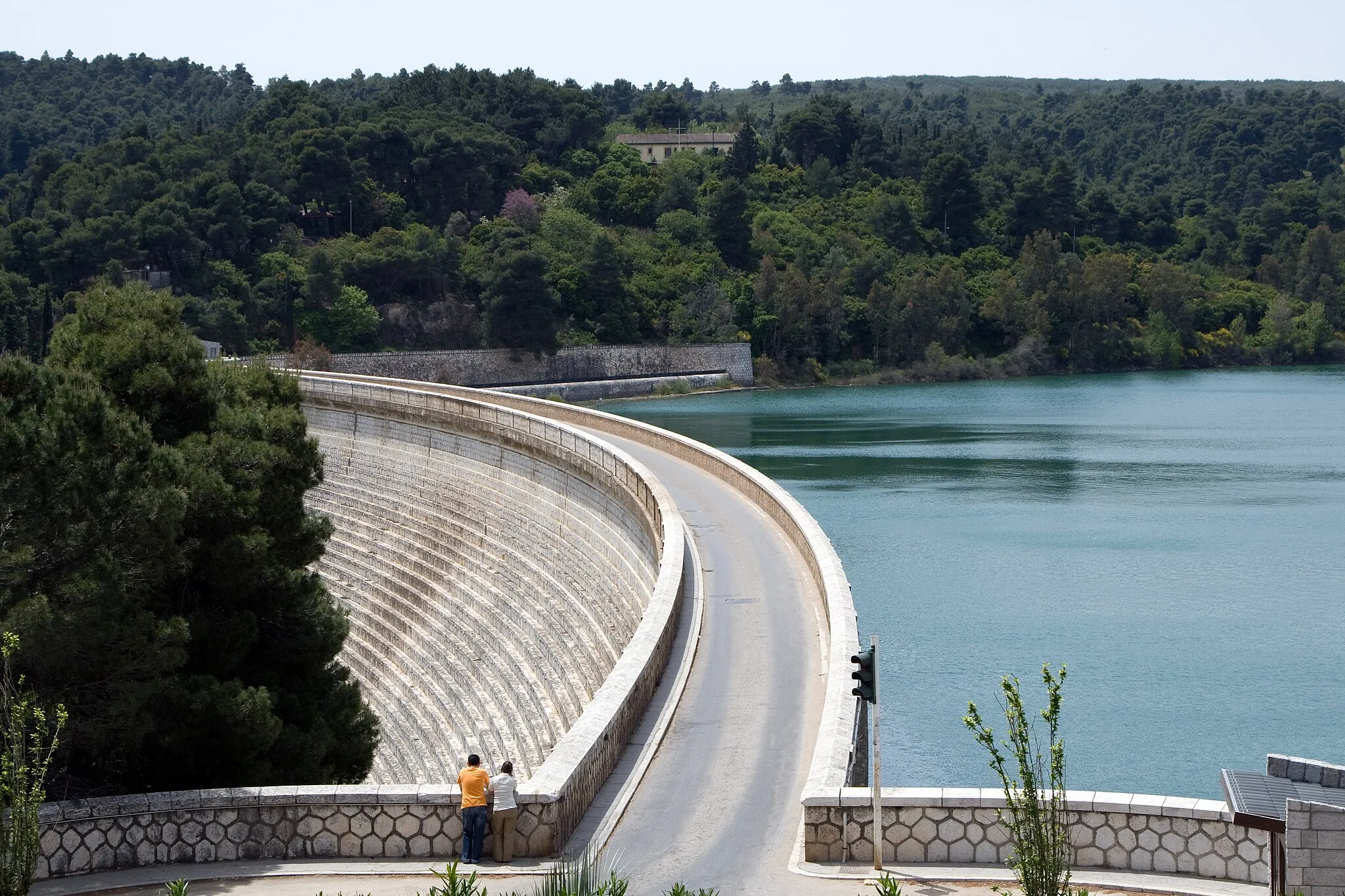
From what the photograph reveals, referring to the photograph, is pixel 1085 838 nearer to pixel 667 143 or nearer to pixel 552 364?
pixel 552 364

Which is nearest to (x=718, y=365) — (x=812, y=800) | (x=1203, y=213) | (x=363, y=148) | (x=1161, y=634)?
(x=363, y=148)

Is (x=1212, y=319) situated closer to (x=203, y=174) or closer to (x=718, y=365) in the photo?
(x=718, y=365)

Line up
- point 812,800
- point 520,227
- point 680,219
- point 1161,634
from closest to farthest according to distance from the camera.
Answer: point 812,800
point 1161,634
point 520,227
point 680,219

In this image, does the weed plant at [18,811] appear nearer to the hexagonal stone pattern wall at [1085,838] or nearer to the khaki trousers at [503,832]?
the khaki trousers at [503,832]

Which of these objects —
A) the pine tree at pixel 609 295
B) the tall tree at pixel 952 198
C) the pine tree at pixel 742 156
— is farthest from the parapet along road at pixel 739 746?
the tall tree at pixel 952 198

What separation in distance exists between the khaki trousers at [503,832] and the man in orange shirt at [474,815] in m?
0.10

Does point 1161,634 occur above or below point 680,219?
below

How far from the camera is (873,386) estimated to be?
109688 mm

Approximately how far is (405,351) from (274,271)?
9240mm

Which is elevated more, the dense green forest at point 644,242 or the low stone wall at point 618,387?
the dense green forest at point 644,242

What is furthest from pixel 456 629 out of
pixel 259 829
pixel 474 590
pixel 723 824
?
pixel 259 829

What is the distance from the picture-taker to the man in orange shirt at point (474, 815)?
39.4ft

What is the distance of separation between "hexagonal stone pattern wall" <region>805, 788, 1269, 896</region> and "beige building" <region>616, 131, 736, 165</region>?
130995 mm

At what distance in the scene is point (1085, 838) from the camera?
11305 millimetres
